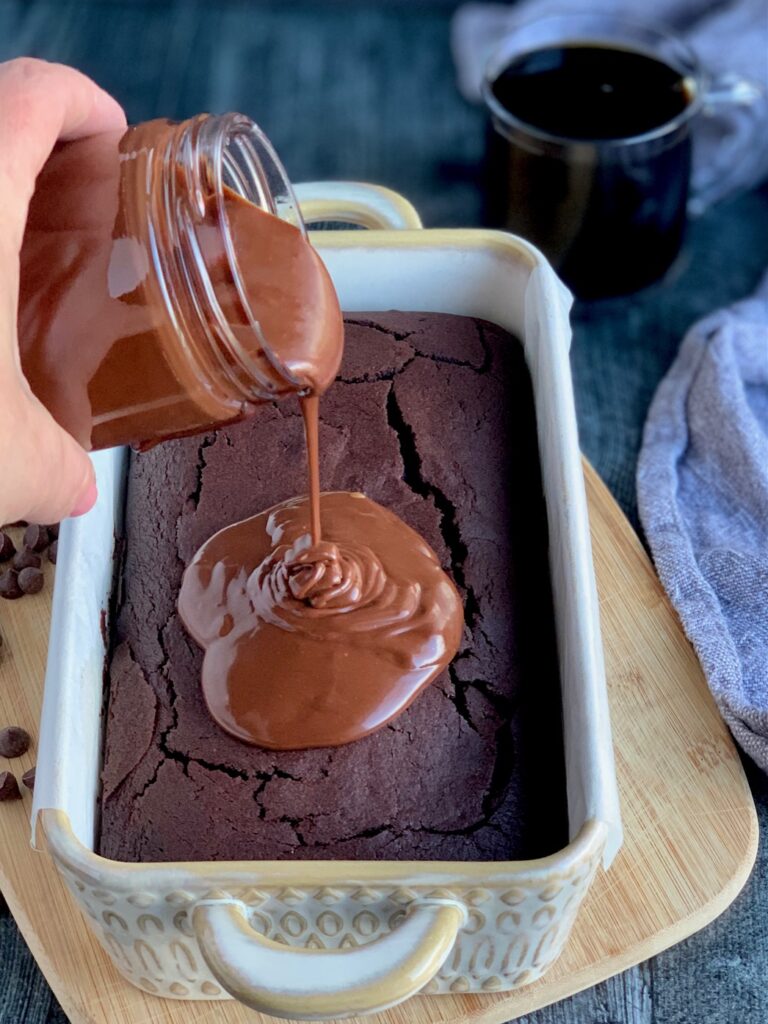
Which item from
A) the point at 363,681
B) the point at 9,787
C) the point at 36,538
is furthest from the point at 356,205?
the point at 9,787

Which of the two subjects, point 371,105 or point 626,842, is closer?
point 626,842

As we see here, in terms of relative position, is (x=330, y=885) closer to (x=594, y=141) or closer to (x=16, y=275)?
(x=16, y=275)

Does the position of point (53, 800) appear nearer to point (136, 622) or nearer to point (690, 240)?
point (136, 622)

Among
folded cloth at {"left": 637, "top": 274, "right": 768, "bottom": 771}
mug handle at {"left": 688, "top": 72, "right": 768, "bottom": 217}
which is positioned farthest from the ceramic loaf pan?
mug handle at {"left": 688, "top": 72, "right": 768, "bottom": 217}

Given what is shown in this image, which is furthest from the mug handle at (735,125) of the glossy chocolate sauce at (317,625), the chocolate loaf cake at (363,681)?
the glossy chocolate sauce at (317,625)

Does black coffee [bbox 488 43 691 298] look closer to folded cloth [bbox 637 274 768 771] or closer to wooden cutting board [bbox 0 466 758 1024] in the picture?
folded cloth [bbox 637 274 768 771]

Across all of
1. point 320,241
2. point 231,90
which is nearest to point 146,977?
point 320,241
